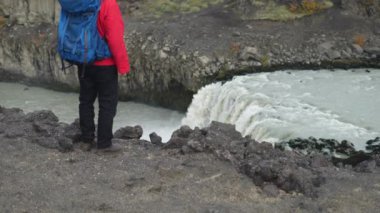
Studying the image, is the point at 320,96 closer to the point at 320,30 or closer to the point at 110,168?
the point at 320,30

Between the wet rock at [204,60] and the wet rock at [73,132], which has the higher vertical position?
the wet rock at [73,132]

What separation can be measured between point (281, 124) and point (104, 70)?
5.14m

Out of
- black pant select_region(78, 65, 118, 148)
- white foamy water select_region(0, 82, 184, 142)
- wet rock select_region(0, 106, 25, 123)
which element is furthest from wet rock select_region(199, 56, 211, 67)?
black pant select_region(78, 65, 118, 148)

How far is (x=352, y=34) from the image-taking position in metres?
17.4

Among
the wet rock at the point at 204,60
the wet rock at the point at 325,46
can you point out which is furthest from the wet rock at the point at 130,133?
the wet rock at the point at 325,46

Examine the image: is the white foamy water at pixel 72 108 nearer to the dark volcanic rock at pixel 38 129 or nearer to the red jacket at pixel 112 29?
the dark volcanic rock at pixel 38 129

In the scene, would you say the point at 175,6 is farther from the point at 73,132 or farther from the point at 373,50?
the point at 73,132

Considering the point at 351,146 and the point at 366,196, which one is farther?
the point at 351,146

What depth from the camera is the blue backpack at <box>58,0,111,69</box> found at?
280 inches

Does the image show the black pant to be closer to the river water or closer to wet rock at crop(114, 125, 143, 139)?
wet rock at crop(114, 125, 143, 139)

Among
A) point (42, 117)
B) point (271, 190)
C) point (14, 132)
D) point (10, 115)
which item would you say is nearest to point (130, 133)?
point (42, 117)

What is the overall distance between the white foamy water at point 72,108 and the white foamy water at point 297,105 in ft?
3.24

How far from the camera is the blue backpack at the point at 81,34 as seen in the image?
7121 mm

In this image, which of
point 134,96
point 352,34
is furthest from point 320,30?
point 134,96
